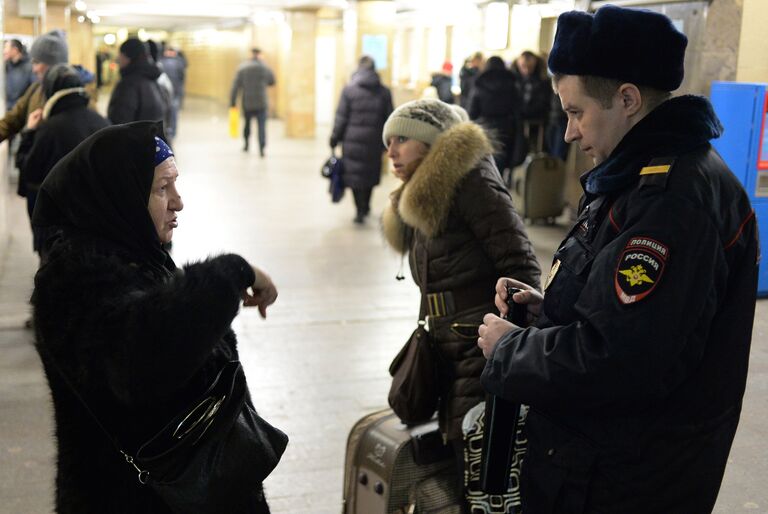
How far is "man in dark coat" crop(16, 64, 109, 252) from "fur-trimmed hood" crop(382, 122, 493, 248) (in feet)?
9.80

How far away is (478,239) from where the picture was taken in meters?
2.90

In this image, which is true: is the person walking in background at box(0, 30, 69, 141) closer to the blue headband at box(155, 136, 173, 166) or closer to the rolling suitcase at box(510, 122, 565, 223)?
the blue headband at box(155, 136, 173, 166)

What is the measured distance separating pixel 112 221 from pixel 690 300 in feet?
3.86

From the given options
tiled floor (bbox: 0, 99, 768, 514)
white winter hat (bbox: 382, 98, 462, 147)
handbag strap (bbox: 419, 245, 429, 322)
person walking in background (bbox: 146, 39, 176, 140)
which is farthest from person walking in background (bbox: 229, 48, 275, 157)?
handbag strap (bbox: 419, 245, 429, 322)

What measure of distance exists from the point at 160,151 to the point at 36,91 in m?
4.49

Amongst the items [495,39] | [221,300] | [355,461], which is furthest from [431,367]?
[495,39]

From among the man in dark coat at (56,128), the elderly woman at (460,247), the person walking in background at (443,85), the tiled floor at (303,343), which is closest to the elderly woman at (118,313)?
the elderly woman at (460,247)

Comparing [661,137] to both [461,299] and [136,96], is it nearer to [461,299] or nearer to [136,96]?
[461,299]

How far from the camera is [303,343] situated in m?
5.58

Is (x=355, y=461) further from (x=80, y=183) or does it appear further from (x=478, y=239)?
(x=80, y=183)

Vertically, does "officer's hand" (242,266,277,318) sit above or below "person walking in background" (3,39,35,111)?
above

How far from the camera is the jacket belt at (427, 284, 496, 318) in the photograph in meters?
2.88

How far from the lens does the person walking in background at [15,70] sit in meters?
10.7

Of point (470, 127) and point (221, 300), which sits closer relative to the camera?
point (221, 300)
